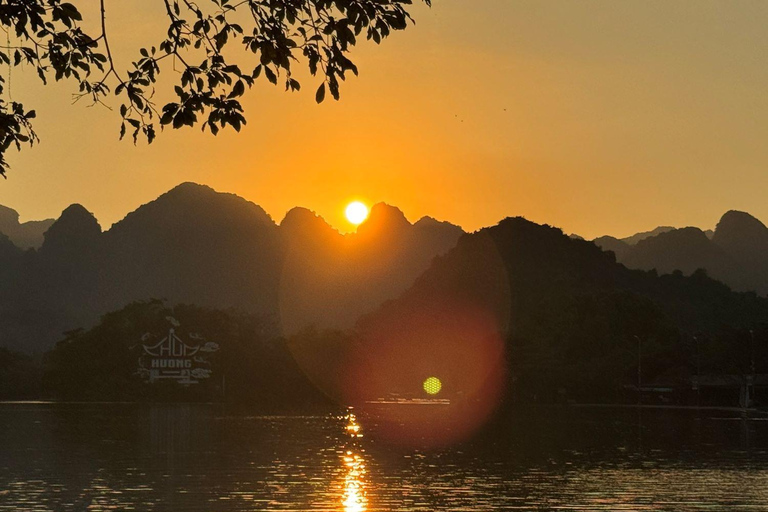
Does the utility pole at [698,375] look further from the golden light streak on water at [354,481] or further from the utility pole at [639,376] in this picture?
the golden light streak on water at [354,481]

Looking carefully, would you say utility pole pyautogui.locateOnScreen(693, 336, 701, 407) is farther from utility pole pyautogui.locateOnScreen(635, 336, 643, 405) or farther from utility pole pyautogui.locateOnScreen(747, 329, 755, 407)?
utility pole pyautogui.locateOnScreen(635, 336, 643, 405)

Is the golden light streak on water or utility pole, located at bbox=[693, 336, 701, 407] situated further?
utility pole, located at bbox=[693, 336, 701, 407]

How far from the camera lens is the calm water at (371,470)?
49.9m

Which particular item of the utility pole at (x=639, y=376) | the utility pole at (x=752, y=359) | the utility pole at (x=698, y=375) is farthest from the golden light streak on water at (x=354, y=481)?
the utility pole at (x=639, y=376)

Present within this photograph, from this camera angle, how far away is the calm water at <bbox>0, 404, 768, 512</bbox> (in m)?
49.9

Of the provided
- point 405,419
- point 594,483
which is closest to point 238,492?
point 594,483

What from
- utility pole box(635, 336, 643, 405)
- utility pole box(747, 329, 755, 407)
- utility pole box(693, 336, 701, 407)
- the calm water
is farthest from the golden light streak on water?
utility pole box(635, 336, 643, 405)

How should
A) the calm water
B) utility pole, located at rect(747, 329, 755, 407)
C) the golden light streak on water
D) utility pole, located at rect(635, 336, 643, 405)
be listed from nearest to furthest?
the golden light streak on water < the calm water < utility pole, located at rect(747, 329, 755, 407) < utility pole, located at rect(635, 336, 643, 405)

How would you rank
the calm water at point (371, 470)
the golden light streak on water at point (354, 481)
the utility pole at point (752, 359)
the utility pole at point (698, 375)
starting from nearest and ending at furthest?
the golden light streak on water at point (354, 481), the calm water at point (371, 470), the utility pole at point (752, 359), the utility pole at point (698, 375)

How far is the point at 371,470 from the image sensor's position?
227 ft

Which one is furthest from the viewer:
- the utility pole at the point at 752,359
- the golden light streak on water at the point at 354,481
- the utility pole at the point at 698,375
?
the utility pole at the point at 698,375

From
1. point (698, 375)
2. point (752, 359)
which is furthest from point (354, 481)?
point (698, 375)

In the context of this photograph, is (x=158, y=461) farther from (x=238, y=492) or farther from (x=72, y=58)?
(x=72, y=58)

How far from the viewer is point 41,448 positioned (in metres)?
89.5
